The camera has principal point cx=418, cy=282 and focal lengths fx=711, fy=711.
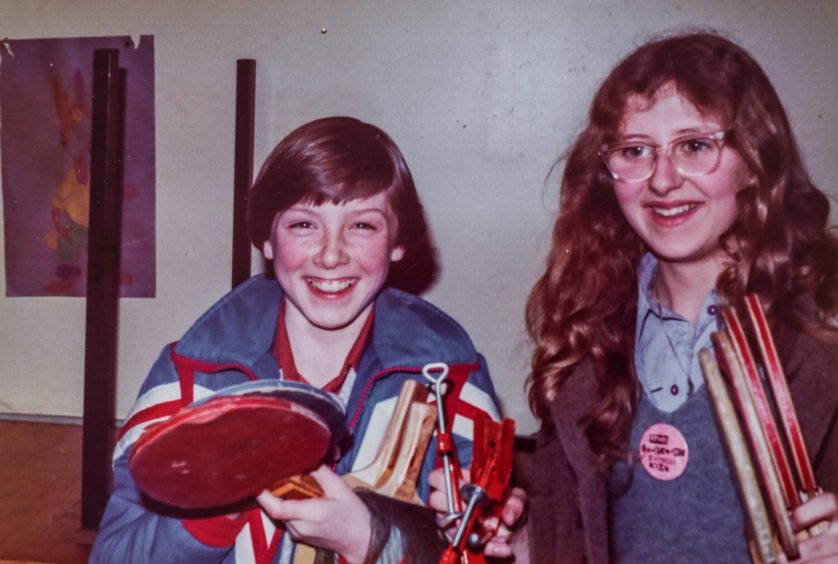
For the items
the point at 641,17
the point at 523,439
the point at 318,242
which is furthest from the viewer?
the point at 523,439

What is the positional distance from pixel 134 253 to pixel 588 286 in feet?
1.93

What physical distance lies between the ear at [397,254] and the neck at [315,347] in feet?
0.28

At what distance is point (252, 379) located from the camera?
0.79m

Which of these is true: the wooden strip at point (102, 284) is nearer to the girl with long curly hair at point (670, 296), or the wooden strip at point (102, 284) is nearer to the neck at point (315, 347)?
the neck at point (315, 347)

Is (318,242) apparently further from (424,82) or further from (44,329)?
(44,329)

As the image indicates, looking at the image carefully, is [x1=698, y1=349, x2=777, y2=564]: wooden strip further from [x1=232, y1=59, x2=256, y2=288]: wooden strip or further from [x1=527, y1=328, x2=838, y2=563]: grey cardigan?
[x1=232, y1=59, x2=256, y2=288]: wooden strip

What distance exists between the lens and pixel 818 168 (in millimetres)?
881

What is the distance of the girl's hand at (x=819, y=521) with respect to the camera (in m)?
0.62

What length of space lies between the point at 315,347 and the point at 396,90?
1.12ft

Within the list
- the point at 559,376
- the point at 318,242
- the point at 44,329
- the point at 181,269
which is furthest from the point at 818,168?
the point at 44,329

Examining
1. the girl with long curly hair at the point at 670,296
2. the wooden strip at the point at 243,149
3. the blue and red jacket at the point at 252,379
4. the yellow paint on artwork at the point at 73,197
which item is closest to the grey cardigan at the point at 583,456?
the girl with long curly hair at the point at 670,296

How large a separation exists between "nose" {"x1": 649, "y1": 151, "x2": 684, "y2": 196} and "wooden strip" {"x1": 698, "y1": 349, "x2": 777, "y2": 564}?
0.22 metres

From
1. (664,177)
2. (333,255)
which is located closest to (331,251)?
(333,255)

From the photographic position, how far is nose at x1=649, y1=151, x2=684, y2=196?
0.74 meters
